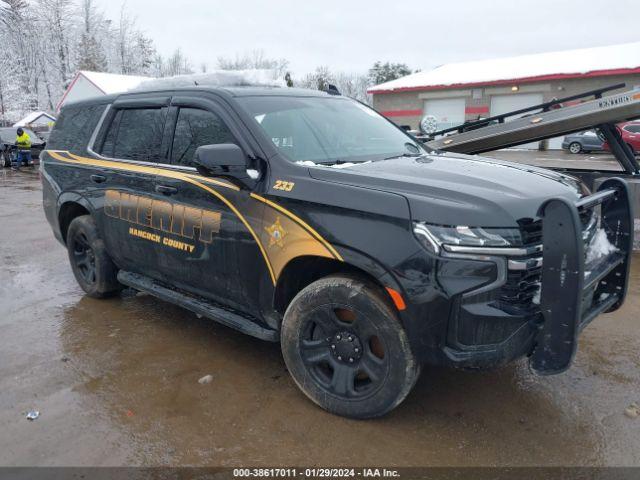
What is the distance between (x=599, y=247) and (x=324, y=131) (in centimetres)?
190

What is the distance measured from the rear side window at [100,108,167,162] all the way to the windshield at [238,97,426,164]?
90cm

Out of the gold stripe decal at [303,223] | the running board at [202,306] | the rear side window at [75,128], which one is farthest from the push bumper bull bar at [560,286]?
the rear side window at [75,128]

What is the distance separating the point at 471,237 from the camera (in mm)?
2537

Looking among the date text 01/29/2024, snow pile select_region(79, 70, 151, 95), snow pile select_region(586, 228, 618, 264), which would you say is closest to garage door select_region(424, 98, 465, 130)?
snow pile select_region(79, 70, 151, 95)

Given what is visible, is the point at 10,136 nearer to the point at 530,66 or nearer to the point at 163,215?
the point at 163,215

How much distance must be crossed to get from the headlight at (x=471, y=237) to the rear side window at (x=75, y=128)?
11.4ft

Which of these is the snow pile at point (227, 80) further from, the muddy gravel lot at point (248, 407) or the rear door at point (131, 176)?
the muddy gravel lot at point (248, 407)

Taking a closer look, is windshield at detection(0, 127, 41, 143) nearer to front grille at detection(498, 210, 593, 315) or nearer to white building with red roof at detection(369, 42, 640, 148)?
white building with red roof at detection(369, 42, 640, 148)

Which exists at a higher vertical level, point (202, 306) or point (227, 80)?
point (227, 80)

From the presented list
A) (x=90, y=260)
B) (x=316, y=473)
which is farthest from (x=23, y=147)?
(x=316, y=473)

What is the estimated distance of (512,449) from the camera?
2.79m

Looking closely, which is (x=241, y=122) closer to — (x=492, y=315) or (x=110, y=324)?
(x=492, y=315)

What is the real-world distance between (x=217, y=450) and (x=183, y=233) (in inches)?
61.4

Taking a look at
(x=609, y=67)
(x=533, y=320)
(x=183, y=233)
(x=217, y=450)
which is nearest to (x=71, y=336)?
(x=183, y=233)
